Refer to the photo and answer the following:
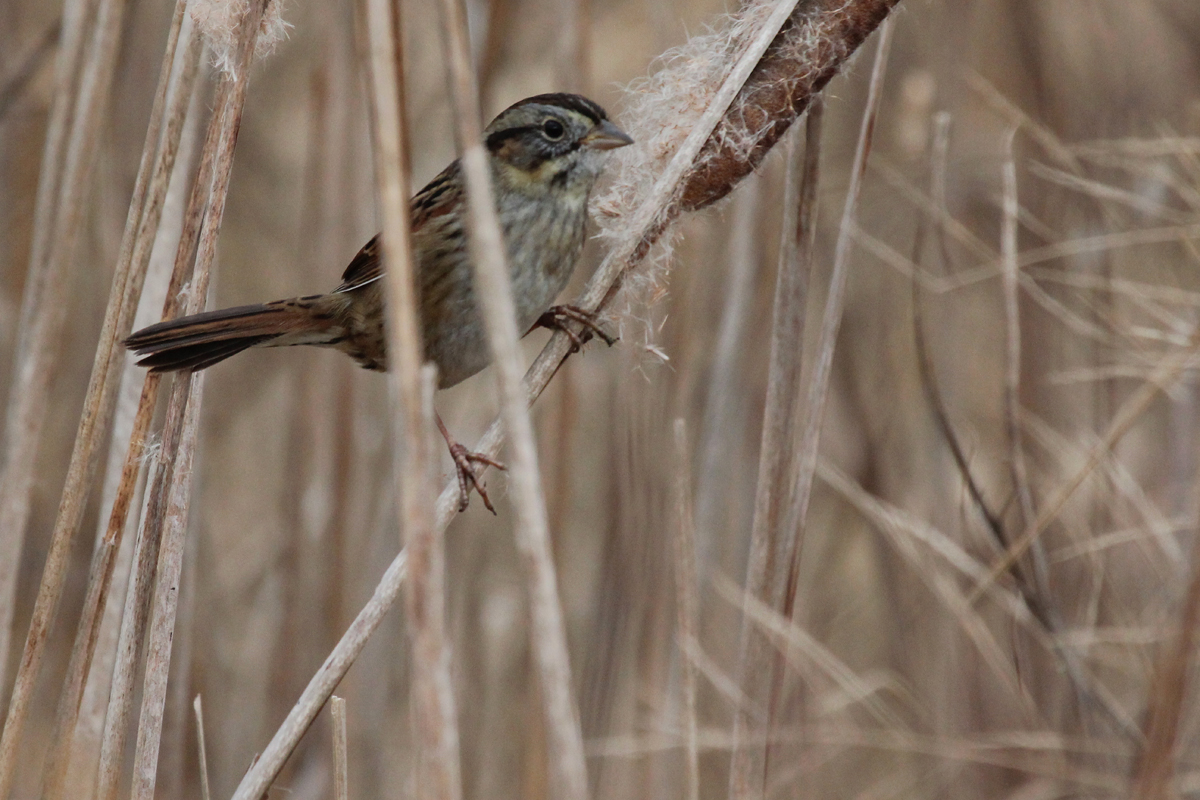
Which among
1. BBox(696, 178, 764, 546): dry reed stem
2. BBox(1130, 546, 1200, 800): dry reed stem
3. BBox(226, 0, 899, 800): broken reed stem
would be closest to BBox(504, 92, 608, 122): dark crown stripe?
BBox(696, 178, 764, 546): dry reed stem

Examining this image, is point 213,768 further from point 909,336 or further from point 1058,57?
point 1058,57

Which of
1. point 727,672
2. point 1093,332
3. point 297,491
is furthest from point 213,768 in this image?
point 1093,332

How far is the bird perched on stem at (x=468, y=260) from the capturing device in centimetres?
202

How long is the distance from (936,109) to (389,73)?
6.34 ft

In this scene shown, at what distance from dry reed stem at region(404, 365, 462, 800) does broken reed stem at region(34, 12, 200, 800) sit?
1.91ft

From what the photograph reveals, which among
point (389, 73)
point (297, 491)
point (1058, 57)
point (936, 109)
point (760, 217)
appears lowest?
point (389, 73)

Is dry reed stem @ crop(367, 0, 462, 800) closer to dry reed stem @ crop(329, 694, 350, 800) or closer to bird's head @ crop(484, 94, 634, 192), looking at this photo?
dry reed stem @ crop(329, 694, 350, 800)

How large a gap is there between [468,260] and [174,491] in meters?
0.89

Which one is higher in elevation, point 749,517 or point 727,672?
point 749,517

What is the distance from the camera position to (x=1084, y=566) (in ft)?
8.43

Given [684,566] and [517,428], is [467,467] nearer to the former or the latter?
[684,566]

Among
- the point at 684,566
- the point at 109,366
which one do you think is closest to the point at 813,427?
the point at 684,566

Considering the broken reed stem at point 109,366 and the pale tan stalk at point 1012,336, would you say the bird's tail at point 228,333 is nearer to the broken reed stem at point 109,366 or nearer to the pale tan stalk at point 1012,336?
the broken reed stem at point 109,366

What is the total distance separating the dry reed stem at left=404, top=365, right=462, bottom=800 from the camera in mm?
977
